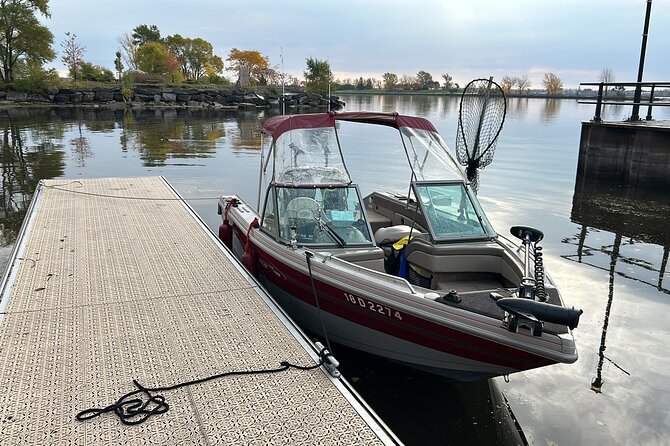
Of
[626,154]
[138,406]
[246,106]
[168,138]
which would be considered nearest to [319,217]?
[138,406]

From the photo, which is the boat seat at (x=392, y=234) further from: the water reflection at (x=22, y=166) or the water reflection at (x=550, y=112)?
the water reflection at (x=550, y=112)

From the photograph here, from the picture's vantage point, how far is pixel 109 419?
11.3ft

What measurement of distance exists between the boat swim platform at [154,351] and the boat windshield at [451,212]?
2201 mm

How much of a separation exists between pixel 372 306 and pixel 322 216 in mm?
1625

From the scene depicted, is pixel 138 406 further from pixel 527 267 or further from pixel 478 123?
pixel 478 123

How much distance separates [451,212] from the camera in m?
6.29

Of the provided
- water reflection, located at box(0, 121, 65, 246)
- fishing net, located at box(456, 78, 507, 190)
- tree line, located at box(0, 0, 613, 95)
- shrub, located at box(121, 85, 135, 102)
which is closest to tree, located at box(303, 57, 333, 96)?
tree line, located at box(0, 0, 613, 95)

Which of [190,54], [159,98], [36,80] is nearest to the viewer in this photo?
[36,80]

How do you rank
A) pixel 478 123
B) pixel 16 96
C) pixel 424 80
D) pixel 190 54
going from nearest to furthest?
1. pixel 478 123
2. pixel 16 96
3. pixel 190 54
4. pixel 424 80

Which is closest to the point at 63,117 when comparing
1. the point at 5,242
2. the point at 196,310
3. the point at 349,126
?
the point at 349,126

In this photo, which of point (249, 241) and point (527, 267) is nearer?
point (527, 267)

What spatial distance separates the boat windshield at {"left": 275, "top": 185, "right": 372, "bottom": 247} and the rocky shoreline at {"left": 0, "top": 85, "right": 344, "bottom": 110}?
43.3m

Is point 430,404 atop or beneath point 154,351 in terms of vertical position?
beneath

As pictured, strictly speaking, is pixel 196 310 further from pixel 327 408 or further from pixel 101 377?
pixel 327 408
